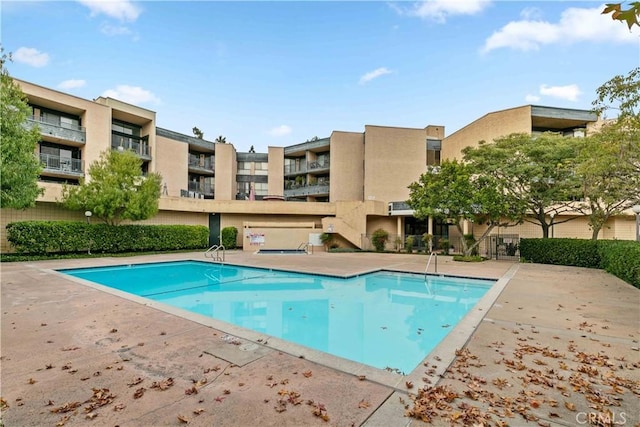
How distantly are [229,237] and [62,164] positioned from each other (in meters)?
12.1

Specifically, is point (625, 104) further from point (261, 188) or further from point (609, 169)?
point (261, 188)

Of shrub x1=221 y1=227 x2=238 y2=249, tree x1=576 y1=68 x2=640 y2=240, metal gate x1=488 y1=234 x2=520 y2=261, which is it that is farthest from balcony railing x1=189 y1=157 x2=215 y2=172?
tree x1=576 y1=68 x2=640 y2=240

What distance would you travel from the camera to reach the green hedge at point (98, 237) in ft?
50.9

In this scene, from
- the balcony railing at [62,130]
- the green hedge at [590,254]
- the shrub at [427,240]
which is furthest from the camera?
the shrub at [427,240]

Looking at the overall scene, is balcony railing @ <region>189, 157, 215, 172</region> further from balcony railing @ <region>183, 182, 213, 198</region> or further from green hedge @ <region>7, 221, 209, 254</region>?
green hedge @ <region>7, 221, 209, 254</region>

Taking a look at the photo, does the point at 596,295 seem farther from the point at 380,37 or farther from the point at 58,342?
the point at 380,37

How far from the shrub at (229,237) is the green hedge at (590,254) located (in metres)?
19.5

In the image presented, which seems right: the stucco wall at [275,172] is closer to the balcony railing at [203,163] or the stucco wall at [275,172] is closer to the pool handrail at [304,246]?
the balcony railing at [203,163]

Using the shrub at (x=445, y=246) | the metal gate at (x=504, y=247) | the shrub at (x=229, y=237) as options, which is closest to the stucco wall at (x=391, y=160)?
the shrub at (x=445, y=246)

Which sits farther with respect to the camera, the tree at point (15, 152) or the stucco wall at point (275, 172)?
the stucco wall at point (275, 172)

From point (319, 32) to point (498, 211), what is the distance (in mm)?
11976

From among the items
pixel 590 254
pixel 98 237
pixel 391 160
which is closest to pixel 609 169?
pixel 590 254

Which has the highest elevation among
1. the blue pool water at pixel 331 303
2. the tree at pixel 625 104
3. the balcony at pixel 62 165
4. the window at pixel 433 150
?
the window at pixel 433 150

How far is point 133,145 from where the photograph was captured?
25.6 m
